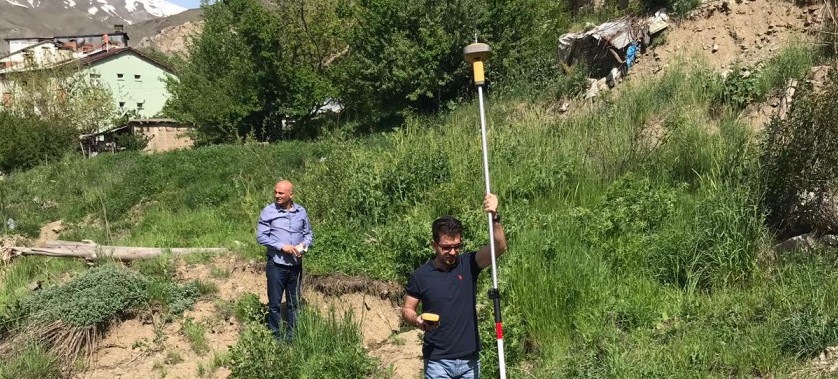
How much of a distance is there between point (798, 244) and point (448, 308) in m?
4.14

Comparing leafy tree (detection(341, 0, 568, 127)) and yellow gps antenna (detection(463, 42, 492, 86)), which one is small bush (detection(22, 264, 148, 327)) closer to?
yellow gps antenna (detection(463, 42, 492, 86))

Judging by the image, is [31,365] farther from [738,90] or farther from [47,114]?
[47,114]

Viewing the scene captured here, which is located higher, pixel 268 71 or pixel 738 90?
pixel 268 71

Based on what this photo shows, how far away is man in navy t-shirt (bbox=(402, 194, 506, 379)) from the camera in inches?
156

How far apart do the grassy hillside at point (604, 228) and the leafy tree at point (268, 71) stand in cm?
1126

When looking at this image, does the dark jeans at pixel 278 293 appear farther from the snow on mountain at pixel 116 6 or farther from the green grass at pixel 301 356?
the snow on mountain at pixel 116 6

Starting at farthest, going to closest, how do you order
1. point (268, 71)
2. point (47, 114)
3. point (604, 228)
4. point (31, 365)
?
point (47, 114), point (268, 71), point (604, 228), point (31, 365)

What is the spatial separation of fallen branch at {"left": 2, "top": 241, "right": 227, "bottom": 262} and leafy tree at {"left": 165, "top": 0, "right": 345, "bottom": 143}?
44.1 feet

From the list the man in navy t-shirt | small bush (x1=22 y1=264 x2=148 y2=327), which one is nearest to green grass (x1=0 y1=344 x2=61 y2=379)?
small bush (x1=22 y1=264 x2=148 y2=327)

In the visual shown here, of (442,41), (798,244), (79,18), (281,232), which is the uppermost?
(79,18)

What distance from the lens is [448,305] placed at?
157 inches

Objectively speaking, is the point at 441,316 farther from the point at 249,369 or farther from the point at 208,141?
the point at 208,141

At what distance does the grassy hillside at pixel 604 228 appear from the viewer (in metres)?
5.00

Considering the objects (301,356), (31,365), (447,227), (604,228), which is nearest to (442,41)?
(604,228)
